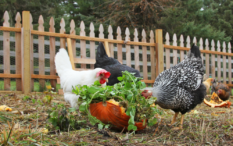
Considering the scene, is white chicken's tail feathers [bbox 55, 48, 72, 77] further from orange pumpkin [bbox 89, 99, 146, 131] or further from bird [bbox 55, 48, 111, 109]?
orange pumpkin [bbox 89, 99, 146, 131]

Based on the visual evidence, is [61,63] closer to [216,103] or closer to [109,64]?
[109,64]

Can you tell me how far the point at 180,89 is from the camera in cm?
225

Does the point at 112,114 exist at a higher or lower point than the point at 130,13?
lower

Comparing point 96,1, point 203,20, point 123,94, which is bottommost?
point 123,94

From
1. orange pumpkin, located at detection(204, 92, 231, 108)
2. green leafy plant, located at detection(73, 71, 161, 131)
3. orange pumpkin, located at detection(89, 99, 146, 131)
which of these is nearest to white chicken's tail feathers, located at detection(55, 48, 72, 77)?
green leafy plant, located at detection(73, 71, 161, 131)

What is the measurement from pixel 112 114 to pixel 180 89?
92cm

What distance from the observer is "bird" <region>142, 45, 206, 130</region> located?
2182 millimetres

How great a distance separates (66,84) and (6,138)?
1688 millimetres

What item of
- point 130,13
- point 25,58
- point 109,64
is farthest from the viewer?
point 130,13

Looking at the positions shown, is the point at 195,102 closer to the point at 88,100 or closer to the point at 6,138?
the point at 88,100

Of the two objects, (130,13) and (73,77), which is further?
(130,13)

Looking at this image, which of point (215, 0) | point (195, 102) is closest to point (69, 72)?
point (195, 102)

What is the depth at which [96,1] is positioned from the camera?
10484mm

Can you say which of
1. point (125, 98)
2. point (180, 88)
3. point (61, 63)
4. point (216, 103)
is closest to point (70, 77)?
point (61, 63)
